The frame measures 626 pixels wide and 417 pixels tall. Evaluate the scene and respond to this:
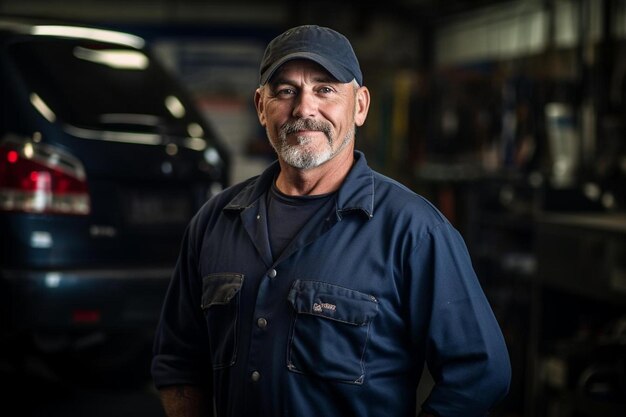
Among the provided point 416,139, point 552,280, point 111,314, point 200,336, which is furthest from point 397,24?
point 200,336

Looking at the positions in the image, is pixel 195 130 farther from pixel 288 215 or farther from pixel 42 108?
pixel 288 215

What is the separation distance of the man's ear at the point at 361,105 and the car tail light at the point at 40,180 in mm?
2303

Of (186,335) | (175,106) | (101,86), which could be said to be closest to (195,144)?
(175,106)

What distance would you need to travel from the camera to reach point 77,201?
4.29 m

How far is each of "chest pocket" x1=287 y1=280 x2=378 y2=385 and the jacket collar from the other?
191 millimetres

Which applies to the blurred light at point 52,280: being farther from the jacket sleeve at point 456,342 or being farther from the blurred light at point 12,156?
the jacket sleeve at point 456,342

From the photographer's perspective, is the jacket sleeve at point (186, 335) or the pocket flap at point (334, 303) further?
the jacket sleeve at point (186, 335)

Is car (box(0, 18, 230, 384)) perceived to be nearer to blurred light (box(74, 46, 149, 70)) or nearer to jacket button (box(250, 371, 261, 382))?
blurred light (box(74, 46, 149, 70))

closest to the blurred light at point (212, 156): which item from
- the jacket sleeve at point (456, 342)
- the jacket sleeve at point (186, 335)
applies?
the jacket sleeve at point (186, 335)

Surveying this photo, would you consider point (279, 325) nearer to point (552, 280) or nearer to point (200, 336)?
point (200, 336)

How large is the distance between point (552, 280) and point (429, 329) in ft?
10.6

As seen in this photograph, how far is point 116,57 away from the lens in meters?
4.96

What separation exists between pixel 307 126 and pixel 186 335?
25.9 inches

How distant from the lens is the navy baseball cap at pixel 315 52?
2.12m
